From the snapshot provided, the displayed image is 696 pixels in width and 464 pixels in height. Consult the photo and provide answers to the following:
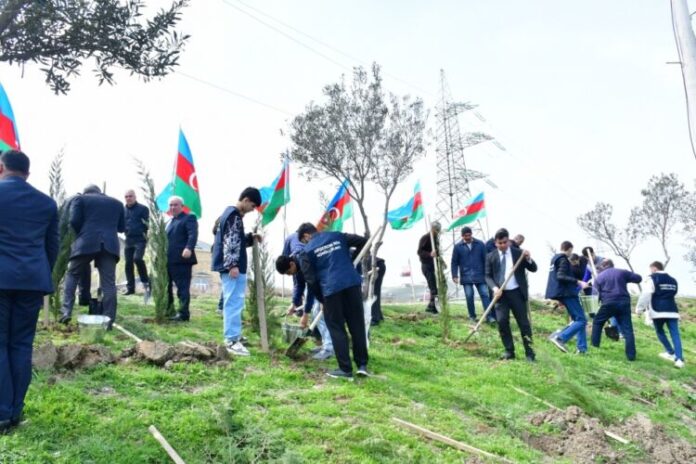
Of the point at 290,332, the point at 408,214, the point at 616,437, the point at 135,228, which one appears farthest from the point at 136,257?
the point at 616,437

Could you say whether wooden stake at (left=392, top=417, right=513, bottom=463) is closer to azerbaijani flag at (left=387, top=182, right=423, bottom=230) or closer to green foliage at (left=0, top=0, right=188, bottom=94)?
green foliage at (left=0, top=0, right=188, bottom=94)

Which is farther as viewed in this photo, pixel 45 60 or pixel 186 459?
pixel 45 60

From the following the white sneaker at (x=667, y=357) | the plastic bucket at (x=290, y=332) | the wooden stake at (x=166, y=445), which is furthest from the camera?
the white sneaker at (x=667, y=357)

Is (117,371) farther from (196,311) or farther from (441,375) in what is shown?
(196,311)

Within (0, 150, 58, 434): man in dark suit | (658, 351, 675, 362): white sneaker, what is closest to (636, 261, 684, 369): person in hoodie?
(658, 351, 675, 362): white sneaker

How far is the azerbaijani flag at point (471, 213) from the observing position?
15352mm

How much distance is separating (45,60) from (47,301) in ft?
11.5

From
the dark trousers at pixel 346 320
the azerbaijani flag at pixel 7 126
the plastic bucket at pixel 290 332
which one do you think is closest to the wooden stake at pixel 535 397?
the dark trousers at pixel 346 320

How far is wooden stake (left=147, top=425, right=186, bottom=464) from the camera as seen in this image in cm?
418

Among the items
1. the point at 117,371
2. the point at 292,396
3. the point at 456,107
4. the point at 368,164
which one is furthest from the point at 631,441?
the point at 456,107

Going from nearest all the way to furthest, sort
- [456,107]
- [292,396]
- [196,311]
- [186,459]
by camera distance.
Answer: [186,459]
[292,396]
[196,311]
[456,107]

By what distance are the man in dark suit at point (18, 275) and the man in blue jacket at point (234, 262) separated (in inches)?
113

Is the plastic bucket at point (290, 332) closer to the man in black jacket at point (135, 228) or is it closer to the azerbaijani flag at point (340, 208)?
the man in black jacket at point (135, 228)

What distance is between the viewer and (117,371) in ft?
19.7
